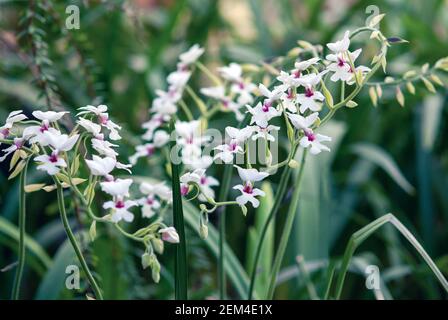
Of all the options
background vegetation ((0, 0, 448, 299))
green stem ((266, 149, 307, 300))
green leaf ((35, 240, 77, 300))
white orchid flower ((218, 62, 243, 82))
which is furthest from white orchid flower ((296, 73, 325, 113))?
green leaf ((35, 240, 77, 300))

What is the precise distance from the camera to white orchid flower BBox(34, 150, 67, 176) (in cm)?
57

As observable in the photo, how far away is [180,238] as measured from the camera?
667mm

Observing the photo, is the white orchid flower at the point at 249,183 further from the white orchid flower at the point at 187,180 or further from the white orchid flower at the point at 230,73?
the white orchid flower at the point at 230,73

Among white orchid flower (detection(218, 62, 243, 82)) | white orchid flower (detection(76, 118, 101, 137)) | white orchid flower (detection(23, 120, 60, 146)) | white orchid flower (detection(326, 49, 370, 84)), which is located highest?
white orchid flower (detection(218, 62, 243, 82))

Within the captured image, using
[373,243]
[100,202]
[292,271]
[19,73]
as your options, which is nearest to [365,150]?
[373,243]

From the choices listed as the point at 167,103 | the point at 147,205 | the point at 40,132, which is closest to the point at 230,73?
the point at 167,103

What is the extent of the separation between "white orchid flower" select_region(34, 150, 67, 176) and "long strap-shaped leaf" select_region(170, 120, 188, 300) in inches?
4.4

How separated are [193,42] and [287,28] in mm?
280

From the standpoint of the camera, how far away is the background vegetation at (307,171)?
116 centimetres

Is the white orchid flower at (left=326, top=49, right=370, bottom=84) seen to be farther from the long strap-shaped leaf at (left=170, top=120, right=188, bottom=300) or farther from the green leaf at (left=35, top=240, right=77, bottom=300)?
the green leaf at (left=35, top=240, right=77, bottom=300)

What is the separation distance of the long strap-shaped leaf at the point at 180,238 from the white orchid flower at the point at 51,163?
0.37ft

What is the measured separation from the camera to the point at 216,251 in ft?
2.95

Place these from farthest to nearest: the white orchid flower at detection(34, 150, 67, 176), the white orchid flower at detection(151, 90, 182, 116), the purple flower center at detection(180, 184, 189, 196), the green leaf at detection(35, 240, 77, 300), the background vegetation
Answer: the background vegetation < the green leaf at detection(35, 240, 77, 300) < the white orchid flower at detection(151, 90, 182, 116) < the purple flower center at detection(180, 184, 189, 196) < the white orchid flower at detection(34, 150, 67, 176)
